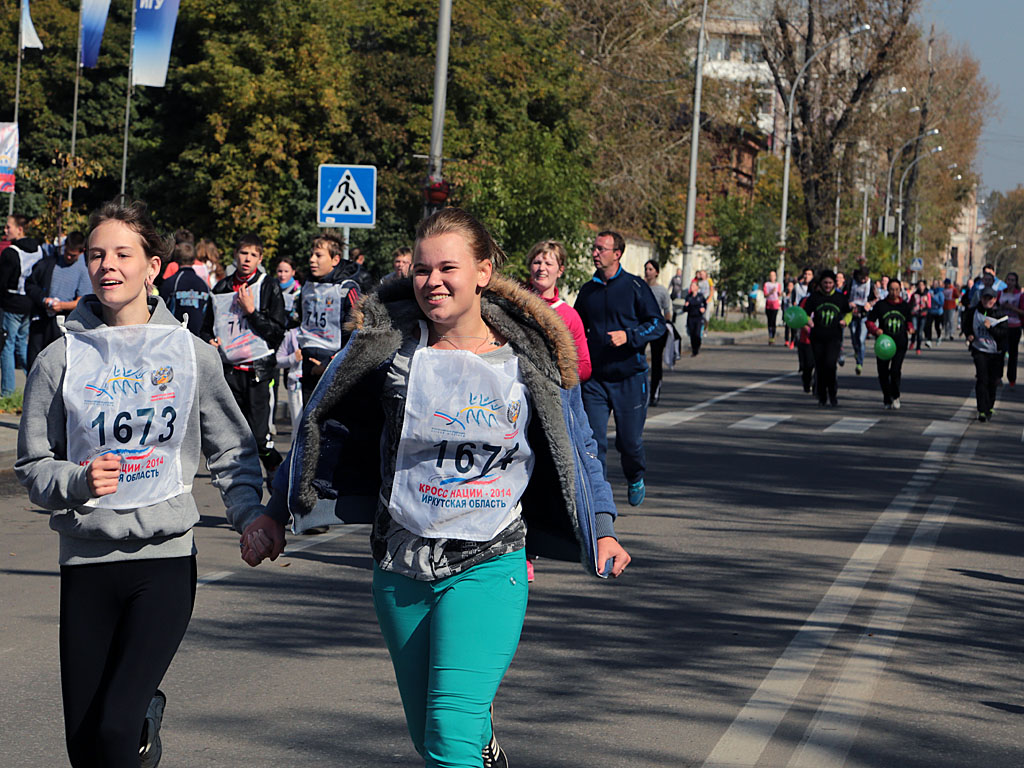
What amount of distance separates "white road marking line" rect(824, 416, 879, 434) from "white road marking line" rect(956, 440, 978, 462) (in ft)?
4.31

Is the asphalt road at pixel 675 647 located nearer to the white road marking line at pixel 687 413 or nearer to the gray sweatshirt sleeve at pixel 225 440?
the gray sweatshirt sleeve at pixel 225 440

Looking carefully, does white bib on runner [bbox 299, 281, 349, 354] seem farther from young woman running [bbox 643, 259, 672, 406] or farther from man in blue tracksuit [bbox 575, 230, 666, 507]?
young woman running [bbox 643, 259, 672, 406]

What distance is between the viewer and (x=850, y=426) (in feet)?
61.4

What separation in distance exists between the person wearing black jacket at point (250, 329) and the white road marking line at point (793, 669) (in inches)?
168

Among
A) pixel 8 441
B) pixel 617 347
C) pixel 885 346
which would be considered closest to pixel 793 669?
pixel 617 347

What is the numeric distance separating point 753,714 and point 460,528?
2427 millimetres

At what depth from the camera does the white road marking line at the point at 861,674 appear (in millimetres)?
5309

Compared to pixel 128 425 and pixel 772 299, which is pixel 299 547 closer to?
pixel 128 425

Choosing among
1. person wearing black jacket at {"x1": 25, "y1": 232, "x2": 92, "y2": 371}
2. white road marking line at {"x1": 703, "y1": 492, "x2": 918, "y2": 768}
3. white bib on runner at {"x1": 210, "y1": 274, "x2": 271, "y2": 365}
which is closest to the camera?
white road marking line at {"x1": 703, "y1": 492, "x2": 918, "y2": 768}

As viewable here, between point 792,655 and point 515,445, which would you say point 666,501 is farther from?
point 515,445

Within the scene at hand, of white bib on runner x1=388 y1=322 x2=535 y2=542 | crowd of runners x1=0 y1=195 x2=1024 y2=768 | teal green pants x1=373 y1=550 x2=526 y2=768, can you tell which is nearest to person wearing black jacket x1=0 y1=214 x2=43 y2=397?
crowd of runners x1=0 y1=195 x2=1024 y2=768

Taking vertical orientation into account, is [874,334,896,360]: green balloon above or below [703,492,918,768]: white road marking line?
above

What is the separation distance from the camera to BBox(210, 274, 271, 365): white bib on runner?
10.7 m

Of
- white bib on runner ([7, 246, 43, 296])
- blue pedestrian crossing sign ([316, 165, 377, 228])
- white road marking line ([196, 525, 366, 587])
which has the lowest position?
white road marking line ([196, 525, 366, 587])
